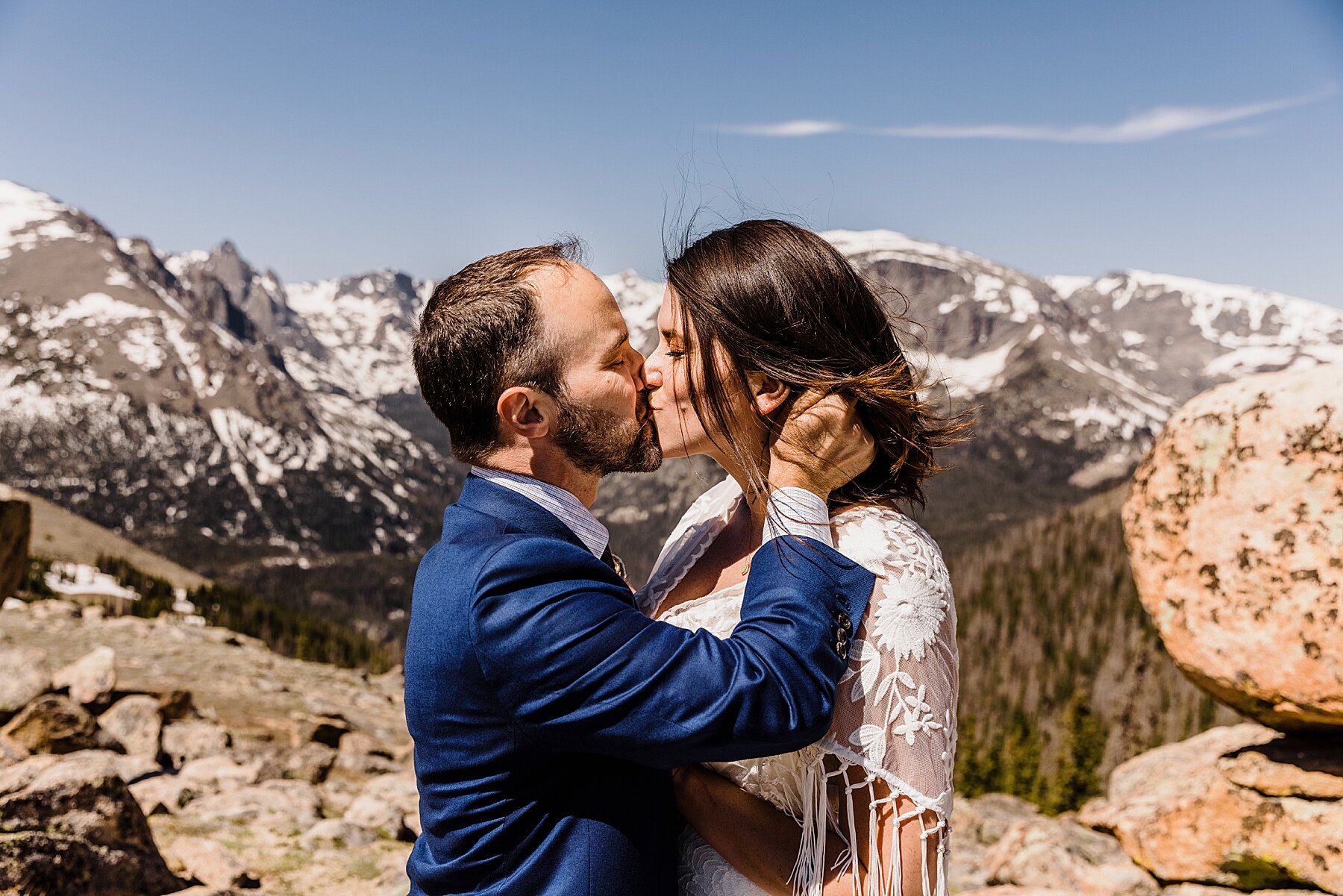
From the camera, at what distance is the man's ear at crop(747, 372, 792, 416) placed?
3.40 metres

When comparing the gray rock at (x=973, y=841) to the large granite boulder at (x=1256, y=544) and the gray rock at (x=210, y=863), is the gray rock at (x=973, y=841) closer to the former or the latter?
the large granite boulder at (x=1256, y=544)

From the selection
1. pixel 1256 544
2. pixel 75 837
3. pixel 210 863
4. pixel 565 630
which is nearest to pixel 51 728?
pixel 210 863

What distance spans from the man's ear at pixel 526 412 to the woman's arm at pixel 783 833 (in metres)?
1.32

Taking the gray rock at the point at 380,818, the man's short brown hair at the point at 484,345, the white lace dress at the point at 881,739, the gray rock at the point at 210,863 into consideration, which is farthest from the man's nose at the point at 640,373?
the gray rock at the point at 380,818

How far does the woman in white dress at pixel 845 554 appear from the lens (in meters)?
3.02

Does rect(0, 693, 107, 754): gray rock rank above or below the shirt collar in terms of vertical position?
below

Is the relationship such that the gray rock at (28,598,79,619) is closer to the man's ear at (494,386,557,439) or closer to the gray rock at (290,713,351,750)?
the gray rock at (290,713,351,750)

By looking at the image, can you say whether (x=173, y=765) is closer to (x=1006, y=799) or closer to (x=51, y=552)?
(x=1006, y=799)

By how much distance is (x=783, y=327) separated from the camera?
3.29 meters

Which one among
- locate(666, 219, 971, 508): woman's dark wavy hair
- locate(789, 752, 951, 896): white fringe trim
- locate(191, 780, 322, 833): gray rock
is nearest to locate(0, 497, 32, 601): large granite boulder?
locate(191, 780, 322, 833): gray rock

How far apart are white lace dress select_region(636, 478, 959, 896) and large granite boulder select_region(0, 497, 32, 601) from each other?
650 inches

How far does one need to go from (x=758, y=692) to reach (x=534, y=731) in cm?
62

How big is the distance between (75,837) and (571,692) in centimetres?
622

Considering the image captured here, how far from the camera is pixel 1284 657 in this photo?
295 inches
